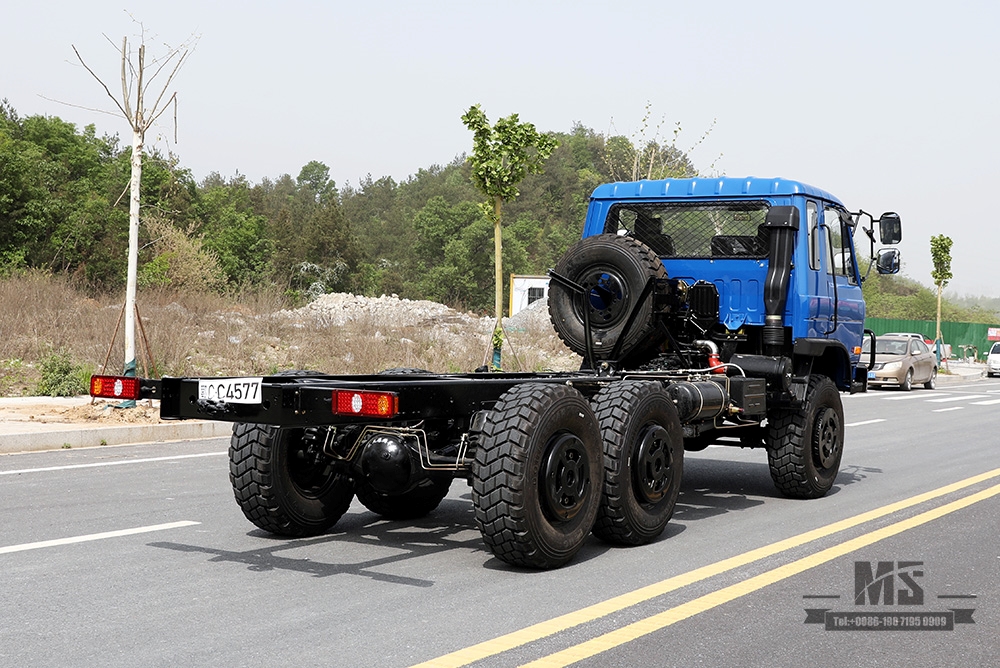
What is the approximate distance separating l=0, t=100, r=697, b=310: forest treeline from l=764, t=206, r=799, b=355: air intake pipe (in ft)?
13.3

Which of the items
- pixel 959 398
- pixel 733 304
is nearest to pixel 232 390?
pixel 733 304

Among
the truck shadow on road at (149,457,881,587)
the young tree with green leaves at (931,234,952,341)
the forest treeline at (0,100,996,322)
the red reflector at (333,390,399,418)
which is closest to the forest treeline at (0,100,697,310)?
the forest treeline at (0,100,996,322)

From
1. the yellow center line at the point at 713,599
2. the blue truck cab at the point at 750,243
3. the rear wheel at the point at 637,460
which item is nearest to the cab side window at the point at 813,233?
the blue truck cab at the point at 750,243

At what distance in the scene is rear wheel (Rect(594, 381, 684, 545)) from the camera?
670cm

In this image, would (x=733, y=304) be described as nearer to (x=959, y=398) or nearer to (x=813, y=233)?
(x=813, y=233)

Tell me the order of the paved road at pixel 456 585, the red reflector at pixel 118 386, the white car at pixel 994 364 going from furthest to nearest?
1. the white car at pixel 994 364
2. the red reflector at pixel 118 386
3. the paved road at pixel 456 585

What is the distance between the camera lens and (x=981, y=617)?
547 centimetres

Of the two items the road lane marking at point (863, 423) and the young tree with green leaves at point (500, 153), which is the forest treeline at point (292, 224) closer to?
the young tree with green leaves at point (500, 153)

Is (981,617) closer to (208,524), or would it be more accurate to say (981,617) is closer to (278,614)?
(278,614)

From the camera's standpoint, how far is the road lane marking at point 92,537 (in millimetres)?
6598

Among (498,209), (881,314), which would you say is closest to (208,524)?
(498,209)

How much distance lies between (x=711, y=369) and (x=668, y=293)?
0.70m

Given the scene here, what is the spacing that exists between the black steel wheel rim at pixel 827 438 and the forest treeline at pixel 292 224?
327 inches

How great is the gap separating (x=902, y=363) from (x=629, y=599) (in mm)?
25486
